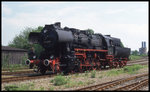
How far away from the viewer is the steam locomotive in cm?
1722

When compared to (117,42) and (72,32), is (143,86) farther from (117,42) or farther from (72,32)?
(117,42)

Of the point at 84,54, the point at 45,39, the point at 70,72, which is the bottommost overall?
the point at 70,72

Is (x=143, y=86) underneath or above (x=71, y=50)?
underneath

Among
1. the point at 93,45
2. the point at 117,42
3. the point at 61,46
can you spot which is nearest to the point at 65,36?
the point at 61,46

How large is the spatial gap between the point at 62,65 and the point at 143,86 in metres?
7.45

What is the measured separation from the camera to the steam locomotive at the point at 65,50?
1722 centimetres

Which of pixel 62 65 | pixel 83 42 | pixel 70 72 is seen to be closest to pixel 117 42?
pixel 83 42

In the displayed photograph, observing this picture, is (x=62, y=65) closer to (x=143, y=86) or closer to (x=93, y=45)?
(x=93, y=45)

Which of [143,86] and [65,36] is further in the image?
[65,36]

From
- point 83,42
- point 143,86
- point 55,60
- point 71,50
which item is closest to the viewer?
point 143,86

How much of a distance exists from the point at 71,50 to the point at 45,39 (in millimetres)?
2376

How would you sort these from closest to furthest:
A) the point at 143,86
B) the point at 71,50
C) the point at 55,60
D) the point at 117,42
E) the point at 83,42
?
the point at 143,86 < the point at 55,60 < the point at 71,50 < the point at 83,42 < the point at 117,42

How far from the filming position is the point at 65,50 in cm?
1795

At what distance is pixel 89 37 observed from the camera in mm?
21562
